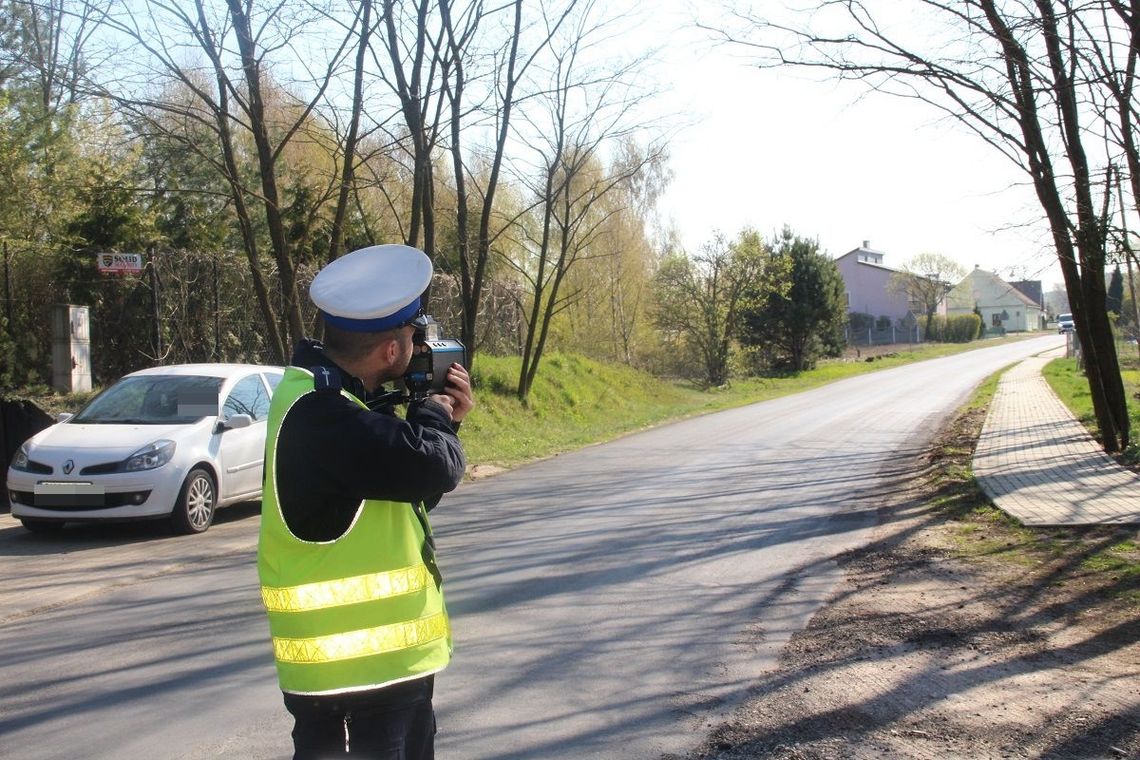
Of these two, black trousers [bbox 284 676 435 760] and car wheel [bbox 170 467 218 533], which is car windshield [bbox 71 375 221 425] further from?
black trousers [bbox 284 676 435 760]

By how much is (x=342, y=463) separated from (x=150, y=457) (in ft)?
25.1

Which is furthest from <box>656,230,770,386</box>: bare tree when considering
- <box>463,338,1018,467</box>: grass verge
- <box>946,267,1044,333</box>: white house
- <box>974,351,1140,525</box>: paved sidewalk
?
<box>946,267,1044,333</box>: white house

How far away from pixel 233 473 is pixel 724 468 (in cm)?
673


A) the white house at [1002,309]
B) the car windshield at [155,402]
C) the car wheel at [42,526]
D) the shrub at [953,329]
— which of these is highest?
the white house at [1002,309]

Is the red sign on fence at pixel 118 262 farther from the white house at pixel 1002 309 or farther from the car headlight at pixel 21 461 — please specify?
the white house at pixel 1002 309

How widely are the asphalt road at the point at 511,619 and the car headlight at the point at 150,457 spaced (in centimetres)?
72

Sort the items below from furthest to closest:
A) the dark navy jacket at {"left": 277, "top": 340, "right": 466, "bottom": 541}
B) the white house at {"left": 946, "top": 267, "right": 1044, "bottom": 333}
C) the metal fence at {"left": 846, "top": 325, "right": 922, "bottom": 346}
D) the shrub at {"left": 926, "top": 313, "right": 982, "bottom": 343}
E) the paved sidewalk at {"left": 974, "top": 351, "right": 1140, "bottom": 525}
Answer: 1. the white house at {"left": 946, "top": 267, "right": 1044, "bottom": 333}
2. the shrub at {"left": 926, "top": 313, "right": 982, "bottom": 343}
3. the metal fence at {"left": 846, "top": 325, "right": 922, "bottom": 346}
4. the paved sidewalk at {"left": 974, "top": 351, "right": 1140, "bottom": 525}
5. the dark navy jacket at {"left": 277, "top": 340, "right": 466, "bottom": 541}

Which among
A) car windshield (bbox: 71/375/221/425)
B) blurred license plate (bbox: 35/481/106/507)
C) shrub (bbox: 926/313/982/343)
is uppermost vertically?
shrub (bbox: 926/313/982/343)

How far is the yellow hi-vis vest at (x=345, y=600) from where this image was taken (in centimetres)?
228

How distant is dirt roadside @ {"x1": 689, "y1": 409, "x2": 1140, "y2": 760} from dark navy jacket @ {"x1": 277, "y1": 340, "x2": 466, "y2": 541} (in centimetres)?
227

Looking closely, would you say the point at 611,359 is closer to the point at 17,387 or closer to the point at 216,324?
the point at 216,324

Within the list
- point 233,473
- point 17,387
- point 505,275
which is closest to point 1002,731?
point 233,473

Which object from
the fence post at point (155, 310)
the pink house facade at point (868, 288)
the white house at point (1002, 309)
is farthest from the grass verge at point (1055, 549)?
the white house at point (1002, 309)

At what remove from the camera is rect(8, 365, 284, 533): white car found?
8.94m
